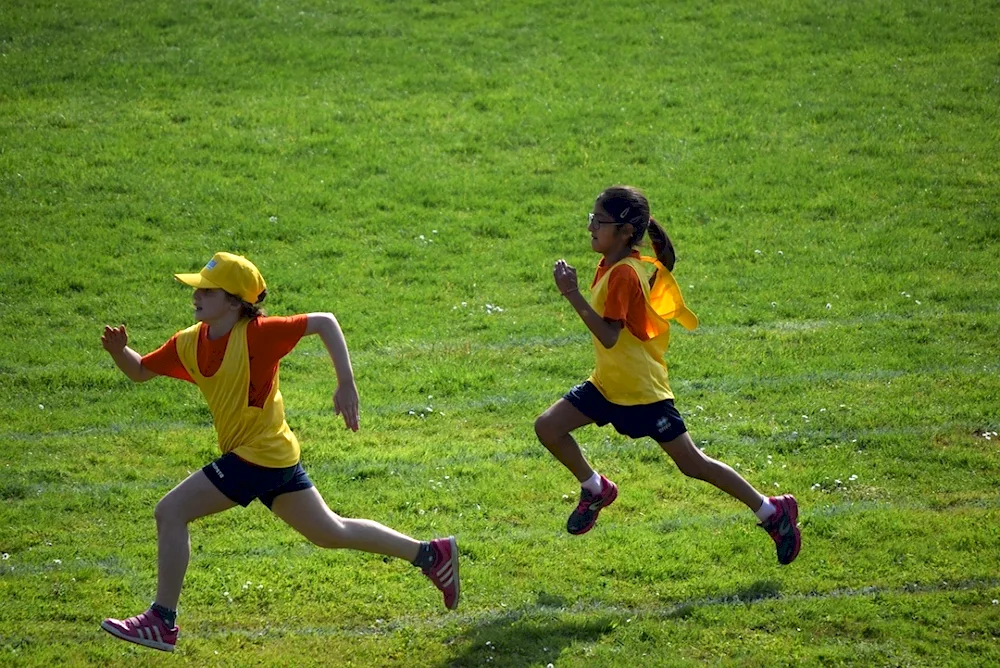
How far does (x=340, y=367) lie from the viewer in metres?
5.33

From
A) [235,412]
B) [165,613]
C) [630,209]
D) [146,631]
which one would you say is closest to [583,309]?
[630,209]

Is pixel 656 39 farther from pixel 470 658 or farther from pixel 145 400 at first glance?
pixel 470 658

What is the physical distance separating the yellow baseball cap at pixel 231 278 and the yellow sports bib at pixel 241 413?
0.17 m

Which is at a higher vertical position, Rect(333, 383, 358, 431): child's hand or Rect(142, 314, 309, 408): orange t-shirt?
Rect(142, 314, 309, 408): orange t-shirt

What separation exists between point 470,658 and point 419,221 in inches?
295

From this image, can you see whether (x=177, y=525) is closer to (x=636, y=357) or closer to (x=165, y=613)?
(x=165, y=613)

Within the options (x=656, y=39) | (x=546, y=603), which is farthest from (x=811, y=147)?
(x=546, y=603)

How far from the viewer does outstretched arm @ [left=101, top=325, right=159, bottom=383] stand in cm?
568

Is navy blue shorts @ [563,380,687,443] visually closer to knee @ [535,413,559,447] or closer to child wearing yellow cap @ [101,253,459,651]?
knee @ [535,413,559,447]

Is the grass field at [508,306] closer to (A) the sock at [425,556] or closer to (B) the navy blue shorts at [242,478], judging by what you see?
(A) the sock at [425,556]

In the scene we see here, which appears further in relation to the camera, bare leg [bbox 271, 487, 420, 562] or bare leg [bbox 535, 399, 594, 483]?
bare leg [bbox 535, 399, 594, 483]

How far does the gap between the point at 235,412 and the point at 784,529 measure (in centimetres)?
296

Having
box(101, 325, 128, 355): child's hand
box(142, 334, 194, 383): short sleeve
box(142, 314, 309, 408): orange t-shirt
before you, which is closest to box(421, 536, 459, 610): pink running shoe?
box(142, 314, 309, 408): orange t-shirt

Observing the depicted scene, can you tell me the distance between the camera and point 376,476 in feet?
25.6
